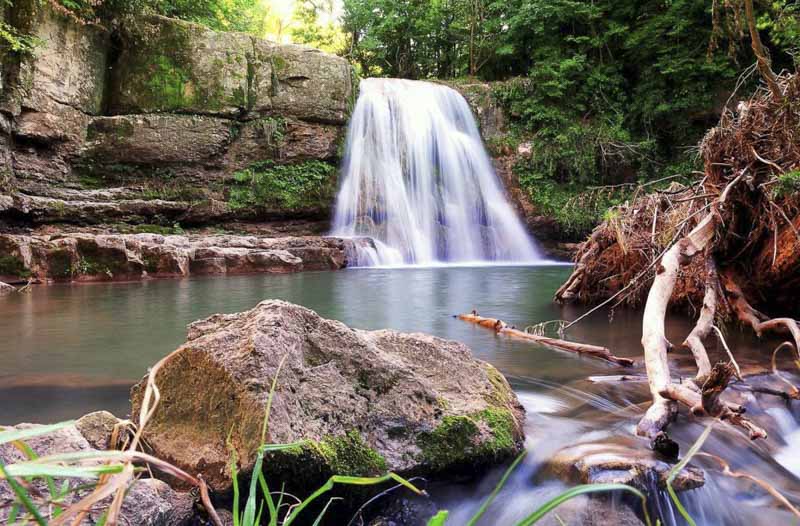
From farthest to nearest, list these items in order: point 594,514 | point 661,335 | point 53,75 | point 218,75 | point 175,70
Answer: point 218,75
point 175,70
point 53,75
point 661,335
point 594,514

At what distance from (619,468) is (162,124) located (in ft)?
49.1

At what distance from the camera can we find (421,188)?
15797mm

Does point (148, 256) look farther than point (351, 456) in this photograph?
Yes

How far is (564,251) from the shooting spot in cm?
1616

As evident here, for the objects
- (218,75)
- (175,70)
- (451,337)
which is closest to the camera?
(451,337)

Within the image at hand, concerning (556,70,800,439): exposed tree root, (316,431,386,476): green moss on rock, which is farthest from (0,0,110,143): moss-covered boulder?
(316,431,386,476): green moss on rock

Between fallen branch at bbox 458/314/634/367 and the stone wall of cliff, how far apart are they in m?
10.9

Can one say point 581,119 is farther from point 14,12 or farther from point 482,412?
point 482,412

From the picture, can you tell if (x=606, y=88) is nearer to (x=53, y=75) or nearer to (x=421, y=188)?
(x=421, y=188)

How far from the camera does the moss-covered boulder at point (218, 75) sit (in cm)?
1408

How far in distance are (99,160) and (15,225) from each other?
3035 millimetres

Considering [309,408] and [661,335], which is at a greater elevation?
[661,335]

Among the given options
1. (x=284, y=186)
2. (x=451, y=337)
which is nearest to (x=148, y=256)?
(x=284, y=186)

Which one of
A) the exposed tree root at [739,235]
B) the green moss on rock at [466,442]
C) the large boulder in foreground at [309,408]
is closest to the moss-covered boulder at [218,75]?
the exposed tree root at [739,235]
